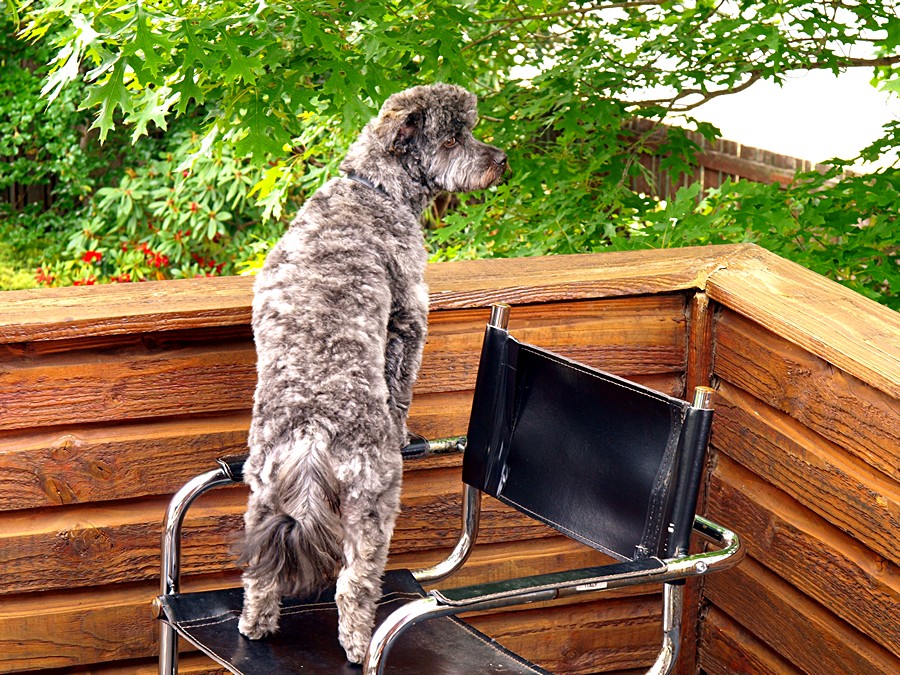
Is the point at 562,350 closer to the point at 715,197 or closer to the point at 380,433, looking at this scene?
the point at 380,433

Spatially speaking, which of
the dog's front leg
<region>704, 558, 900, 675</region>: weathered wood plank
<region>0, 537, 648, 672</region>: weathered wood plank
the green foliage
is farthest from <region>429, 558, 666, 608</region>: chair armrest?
the green foliage

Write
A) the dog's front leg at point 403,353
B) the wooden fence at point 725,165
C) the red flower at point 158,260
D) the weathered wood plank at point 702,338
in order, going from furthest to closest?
1. the red flower at point 158,260
2. the wooden fence at point 725,165
3. the weathered wood plank at point 702,338
4. the dog's front leg at point 403,353

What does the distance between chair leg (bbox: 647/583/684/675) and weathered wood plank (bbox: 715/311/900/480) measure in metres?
0.43

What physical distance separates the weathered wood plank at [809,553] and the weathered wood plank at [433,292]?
1.46 feet

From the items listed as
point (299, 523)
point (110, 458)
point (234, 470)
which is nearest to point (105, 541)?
point (110, 458)

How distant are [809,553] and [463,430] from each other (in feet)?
2.47

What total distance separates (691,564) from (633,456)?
0.21m

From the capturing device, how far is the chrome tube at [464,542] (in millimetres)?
Result: 2125

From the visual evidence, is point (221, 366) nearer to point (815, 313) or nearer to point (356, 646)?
point (356, 646)

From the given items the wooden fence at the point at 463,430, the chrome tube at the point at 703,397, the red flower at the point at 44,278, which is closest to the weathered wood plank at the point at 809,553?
the wooden fence at the point at 463,430

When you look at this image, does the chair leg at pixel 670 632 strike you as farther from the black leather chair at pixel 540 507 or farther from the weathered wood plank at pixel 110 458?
the weathered wood plank at pixel 110 458

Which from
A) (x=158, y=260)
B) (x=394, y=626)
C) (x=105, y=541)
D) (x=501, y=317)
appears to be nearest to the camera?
(x=394, y=626)

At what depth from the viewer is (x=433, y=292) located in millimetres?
2260

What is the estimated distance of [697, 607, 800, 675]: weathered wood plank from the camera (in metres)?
2.28
